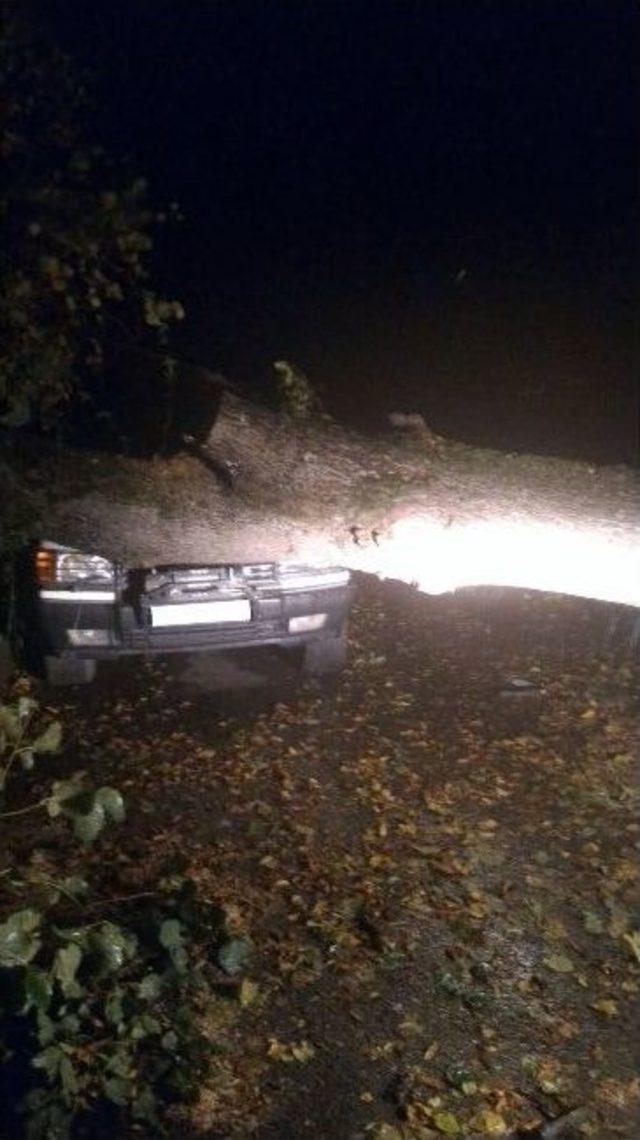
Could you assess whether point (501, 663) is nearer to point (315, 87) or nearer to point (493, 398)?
point (493, 398)

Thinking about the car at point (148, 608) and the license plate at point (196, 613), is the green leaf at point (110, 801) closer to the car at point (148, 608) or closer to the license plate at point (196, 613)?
the car at point (148, 608)

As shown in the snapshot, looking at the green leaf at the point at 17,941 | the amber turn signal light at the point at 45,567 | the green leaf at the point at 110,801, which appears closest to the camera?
the green leaf at the point at 17,941

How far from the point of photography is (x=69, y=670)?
6672 mm

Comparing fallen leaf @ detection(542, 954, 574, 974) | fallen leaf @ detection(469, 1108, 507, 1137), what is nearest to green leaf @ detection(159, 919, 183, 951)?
fallen leaf @ detection(469, 1108, 507, 1137)

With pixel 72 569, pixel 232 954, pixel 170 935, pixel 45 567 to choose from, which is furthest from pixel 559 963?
pixel 45 567

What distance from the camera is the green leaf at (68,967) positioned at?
11.0ft

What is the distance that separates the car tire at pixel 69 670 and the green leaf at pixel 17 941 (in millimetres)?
3407

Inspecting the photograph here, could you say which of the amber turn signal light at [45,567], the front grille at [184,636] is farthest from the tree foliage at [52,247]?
the front grille at [184,636]

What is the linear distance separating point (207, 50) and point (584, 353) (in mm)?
5203

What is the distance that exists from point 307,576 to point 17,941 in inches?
148

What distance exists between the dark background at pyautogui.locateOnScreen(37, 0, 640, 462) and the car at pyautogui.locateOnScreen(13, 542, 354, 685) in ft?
9.89

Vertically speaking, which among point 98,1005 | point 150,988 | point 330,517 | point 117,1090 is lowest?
point 117,1090

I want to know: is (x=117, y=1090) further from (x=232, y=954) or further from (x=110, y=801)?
(x=110, y=801)

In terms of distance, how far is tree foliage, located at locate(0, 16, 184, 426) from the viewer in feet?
9.49
